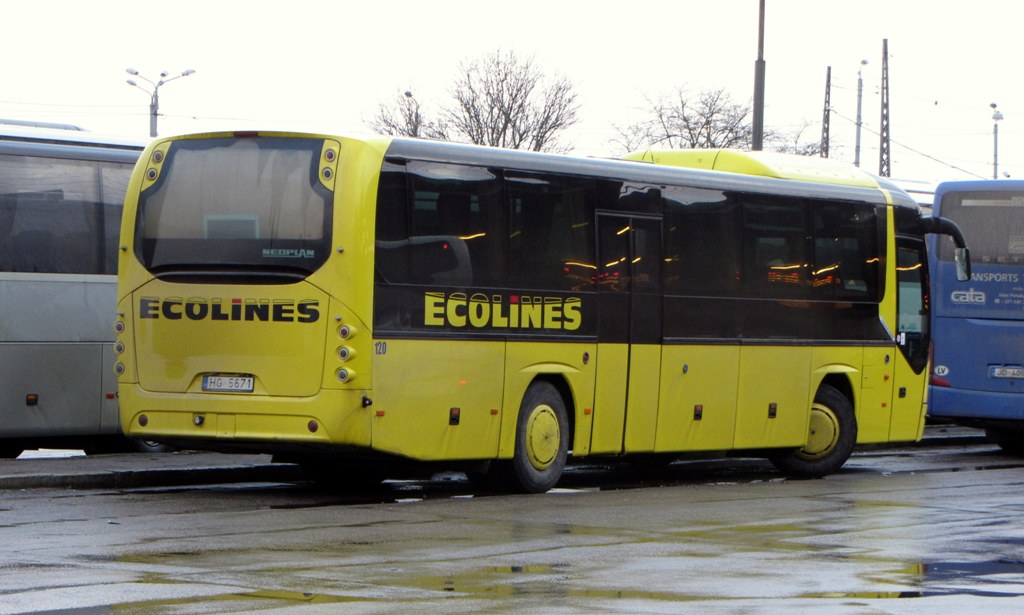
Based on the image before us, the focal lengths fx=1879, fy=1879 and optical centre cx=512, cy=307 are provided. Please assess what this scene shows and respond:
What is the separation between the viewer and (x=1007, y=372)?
23672 mm

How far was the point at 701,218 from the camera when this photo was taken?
1825 cm

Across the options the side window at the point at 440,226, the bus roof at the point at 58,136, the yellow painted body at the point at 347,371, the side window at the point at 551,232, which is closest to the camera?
the yellow painted body at the point at 347,371

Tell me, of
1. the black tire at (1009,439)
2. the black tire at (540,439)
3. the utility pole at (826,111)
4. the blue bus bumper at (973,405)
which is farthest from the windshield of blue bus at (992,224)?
the utility pole at (826,111)

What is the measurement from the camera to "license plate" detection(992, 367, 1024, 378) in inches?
928

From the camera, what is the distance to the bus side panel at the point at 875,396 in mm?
20250

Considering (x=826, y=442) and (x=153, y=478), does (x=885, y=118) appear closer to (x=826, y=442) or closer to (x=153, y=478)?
(x=826, y=442)

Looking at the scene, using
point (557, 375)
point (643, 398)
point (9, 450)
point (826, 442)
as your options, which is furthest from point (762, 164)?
point (9, 450)

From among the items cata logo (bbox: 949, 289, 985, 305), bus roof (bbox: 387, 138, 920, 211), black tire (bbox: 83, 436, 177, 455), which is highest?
bus roof (bbox: 387, 138, 920, 211)

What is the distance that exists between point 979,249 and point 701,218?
7.04m

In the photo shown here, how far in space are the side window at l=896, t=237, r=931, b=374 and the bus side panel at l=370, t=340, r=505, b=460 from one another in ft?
21.4

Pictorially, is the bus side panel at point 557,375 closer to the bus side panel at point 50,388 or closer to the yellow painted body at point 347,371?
the yellow painted body at point 347,371

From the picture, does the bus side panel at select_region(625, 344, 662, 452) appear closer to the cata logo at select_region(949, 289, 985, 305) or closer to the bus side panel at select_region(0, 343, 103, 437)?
the bus side panel at select_region(0, 343, 103, 437)

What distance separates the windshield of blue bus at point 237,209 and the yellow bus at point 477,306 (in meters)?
0.02

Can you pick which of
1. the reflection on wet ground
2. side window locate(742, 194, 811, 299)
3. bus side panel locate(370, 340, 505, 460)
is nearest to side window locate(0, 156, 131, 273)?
the reflection on wet ground
